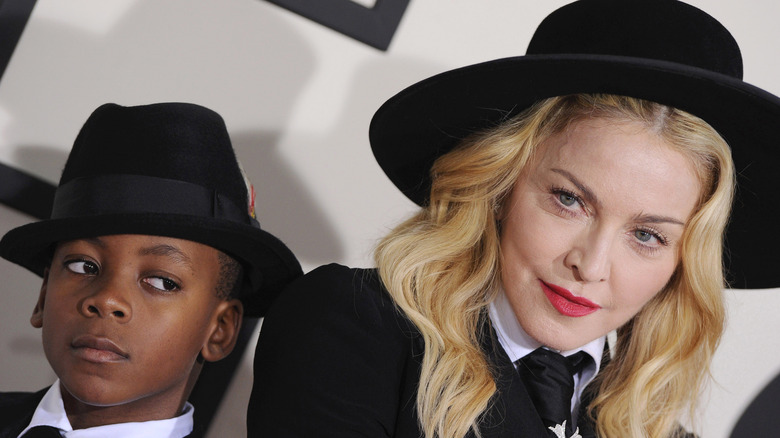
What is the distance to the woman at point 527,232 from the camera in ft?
3.95

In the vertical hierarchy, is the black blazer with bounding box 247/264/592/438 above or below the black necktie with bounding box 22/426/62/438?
above

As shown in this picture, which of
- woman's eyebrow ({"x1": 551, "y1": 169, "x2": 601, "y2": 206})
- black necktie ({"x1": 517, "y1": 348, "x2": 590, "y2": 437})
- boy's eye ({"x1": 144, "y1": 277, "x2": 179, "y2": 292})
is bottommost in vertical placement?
boy's eye ({"x1": 144, "y1": 277, "x2": 179, "y2": 292})

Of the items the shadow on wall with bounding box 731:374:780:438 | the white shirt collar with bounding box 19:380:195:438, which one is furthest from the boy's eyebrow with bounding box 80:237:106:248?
the shadow on wall with bounding box 731:374:780:438

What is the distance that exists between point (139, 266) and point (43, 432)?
28 cm

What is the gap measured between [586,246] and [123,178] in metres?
0.66

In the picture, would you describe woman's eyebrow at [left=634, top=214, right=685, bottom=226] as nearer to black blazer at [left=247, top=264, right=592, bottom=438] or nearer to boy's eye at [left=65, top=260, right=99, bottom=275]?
black blazer at [left=247, top=264, right=592, bottom=438]

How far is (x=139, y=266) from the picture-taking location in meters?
1.28

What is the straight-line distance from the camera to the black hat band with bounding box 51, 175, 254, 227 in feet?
4.21

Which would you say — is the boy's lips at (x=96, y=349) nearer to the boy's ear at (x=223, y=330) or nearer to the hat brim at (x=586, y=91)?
the boy's ear at (x=223, y=330)

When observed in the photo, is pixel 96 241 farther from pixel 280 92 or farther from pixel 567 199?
pixel 567 199

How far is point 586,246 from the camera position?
1.24 metres

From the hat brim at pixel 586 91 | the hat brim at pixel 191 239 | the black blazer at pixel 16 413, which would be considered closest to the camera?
the hat brim at pixel 586 91

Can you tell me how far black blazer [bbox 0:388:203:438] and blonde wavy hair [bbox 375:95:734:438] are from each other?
426mm

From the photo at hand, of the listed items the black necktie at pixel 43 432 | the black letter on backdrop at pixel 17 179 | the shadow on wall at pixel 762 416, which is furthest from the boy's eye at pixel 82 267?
the shadow on wall at pixel 762 416
